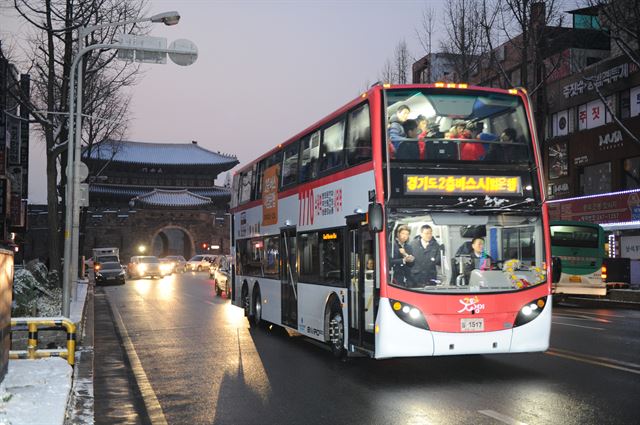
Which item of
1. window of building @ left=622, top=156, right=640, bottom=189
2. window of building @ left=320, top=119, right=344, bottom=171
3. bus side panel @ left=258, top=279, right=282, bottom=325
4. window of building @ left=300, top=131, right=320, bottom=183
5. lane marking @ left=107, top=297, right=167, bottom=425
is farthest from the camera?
window of building @ left=622, top=156, right=640, bottom=189

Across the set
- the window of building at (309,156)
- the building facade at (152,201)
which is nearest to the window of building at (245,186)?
the window of building at (309,156)

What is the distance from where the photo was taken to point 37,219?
71.2 meters

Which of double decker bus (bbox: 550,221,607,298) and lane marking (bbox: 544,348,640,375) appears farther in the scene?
double decker bus (bbox: 550,221,607,298)

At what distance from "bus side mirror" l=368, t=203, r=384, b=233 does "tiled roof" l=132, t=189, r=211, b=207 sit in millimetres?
66624

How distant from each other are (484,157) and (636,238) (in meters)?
25.6

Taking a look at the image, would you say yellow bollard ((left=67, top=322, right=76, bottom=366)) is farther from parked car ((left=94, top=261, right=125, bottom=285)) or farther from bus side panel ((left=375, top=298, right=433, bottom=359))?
parked car ((left=94, top=261, right=125, bottom=285))

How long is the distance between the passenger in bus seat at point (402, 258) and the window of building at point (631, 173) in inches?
1058

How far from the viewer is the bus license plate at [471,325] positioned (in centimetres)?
950

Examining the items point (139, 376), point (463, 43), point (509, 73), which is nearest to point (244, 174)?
point (139, 376)

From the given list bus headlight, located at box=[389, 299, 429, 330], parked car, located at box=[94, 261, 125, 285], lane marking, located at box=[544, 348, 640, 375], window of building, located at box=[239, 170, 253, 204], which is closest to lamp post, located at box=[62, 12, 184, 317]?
window of building, located at box=[239, 170, 253, 204]

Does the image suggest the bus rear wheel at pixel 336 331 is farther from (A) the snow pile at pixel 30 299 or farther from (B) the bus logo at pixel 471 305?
(A) the snow pile at pixel 30 299

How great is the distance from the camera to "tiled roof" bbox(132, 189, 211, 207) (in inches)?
2911

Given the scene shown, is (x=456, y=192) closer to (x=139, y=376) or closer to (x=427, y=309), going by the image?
(x=427, y=309)

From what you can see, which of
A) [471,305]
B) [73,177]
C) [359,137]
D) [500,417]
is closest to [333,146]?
[359,137]
